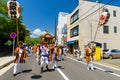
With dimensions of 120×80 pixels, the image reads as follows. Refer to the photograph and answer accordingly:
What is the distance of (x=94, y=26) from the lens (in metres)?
36.4

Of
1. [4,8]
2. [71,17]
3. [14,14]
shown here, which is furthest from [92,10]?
[14,14]

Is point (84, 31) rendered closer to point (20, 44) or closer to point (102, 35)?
point (102, 35)

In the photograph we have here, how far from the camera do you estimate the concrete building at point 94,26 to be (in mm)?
35750

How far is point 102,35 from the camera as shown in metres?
36.6

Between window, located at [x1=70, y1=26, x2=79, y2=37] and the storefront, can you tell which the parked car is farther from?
window, located at [x1=70, y1=26, x2=79, y2=37]

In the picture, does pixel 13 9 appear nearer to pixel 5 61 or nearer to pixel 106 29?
pixel 5 61

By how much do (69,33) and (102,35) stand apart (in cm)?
1081

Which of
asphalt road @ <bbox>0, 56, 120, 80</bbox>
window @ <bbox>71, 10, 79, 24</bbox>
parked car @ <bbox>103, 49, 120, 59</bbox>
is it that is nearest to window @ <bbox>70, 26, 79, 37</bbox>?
window @ <bbox>71, 10, 79, 24</bbox>

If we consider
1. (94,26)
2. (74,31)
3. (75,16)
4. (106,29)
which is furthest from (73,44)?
(106,29)

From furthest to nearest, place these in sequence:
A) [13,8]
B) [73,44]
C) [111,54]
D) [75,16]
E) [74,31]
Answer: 1. [73,44]
2. [74,31]
3. [75,16]
4. [111,54]
5. [13,8]

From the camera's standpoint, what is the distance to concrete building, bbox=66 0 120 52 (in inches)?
1407

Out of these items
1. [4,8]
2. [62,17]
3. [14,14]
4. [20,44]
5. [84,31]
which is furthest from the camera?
[62,17]

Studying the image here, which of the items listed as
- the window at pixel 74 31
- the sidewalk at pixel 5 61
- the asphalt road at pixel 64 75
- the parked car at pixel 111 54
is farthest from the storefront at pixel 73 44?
the asphalt road at pixel 64 75

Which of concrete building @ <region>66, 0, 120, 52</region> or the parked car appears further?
concrete building @ <region>66, 0, 120, 52</region>
